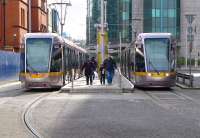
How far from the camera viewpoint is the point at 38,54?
31.8 m

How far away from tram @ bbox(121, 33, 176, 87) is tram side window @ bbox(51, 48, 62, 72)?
4278 mm

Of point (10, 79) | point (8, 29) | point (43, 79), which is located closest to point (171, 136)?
point (43, 79)

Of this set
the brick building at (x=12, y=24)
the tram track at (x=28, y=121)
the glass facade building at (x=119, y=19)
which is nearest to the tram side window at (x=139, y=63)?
the tram track at (x=28, y=121)

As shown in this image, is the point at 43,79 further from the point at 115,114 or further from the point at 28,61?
the point at 115,114

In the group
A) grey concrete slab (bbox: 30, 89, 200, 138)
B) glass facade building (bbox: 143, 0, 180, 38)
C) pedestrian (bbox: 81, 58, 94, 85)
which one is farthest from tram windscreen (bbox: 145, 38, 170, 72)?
glass facade building (bbox: 143, 0, 180, 38)

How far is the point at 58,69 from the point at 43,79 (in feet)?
4.07

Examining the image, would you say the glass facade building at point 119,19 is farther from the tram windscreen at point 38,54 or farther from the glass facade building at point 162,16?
the tram windscreen at point 38,54

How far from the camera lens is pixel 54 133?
44.9 ft

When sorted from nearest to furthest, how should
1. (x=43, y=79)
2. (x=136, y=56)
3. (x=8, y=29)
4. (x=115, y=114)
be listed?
(x=115, y=114)
(x=43, y=79)
(x=136, y=56)
(x=8, y=29)

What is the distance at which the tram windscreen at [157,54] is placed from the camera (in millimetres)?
31969

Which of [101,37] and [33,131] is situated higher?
[101,37]

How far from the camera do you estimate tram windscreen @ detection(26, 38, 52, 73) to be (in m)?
31.6

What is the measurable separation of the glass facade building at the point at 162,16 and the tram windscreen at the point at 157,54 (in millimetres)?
77011

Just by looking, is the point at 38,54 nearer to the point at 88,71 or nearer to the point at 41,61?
the point at 41,61
